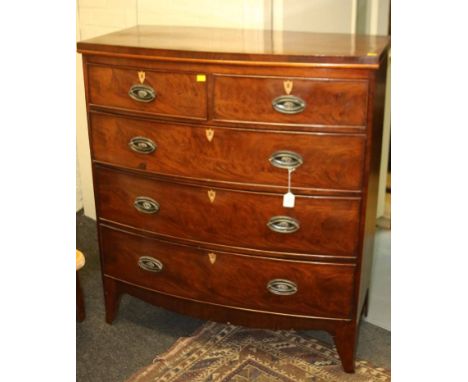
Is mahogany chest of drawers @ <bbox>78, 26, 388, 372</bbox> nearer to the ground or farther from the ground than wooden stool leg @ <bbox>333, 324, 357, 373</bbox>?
farther from the ground

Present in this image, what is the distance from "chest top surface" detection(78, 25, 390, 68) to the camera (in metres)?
1.71

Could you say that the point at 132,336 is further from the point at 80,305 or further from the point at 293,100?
the point at 293,100

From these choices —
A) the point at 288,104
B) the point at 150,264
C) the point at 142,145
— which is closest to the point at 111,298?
the point at 150,264

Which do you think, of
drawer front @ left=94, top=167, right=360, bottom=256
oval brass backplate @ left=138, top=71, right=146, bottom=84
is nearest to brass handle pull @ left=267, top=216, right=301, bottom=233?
drawer front @ left=94, top=167, right=360, bottom=256

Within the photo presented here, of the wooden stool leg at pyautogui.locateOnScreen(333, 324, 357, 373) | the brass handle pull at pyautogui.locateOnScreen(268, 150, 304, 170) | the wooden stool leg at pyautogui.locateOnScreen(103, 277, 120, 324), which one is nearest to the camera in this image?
the brass handle pull at pyautogui.locateOnScreen(268, 150, 304, 170)

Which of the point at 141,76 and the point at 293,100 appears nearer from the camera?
the point at 293,100

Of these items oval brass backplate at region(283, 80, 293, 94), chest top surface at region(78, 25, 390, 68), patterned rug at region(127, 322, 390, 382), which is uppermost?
chest top surface at region(78, 25, 390, 68)

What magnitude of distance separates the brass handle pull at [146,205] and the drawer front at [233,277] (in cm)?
12

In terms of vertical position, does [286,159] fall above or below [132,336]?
above

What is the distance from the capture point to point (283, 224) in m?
1.91

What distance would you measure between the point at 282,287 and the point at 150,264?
491 mm

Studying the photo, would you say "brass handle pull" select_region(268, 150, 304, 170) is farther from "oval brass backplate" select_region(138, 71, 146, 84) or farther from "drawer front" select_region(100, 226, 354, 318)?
"oval brass backplate" select_region(138, 71, 146, 84)
